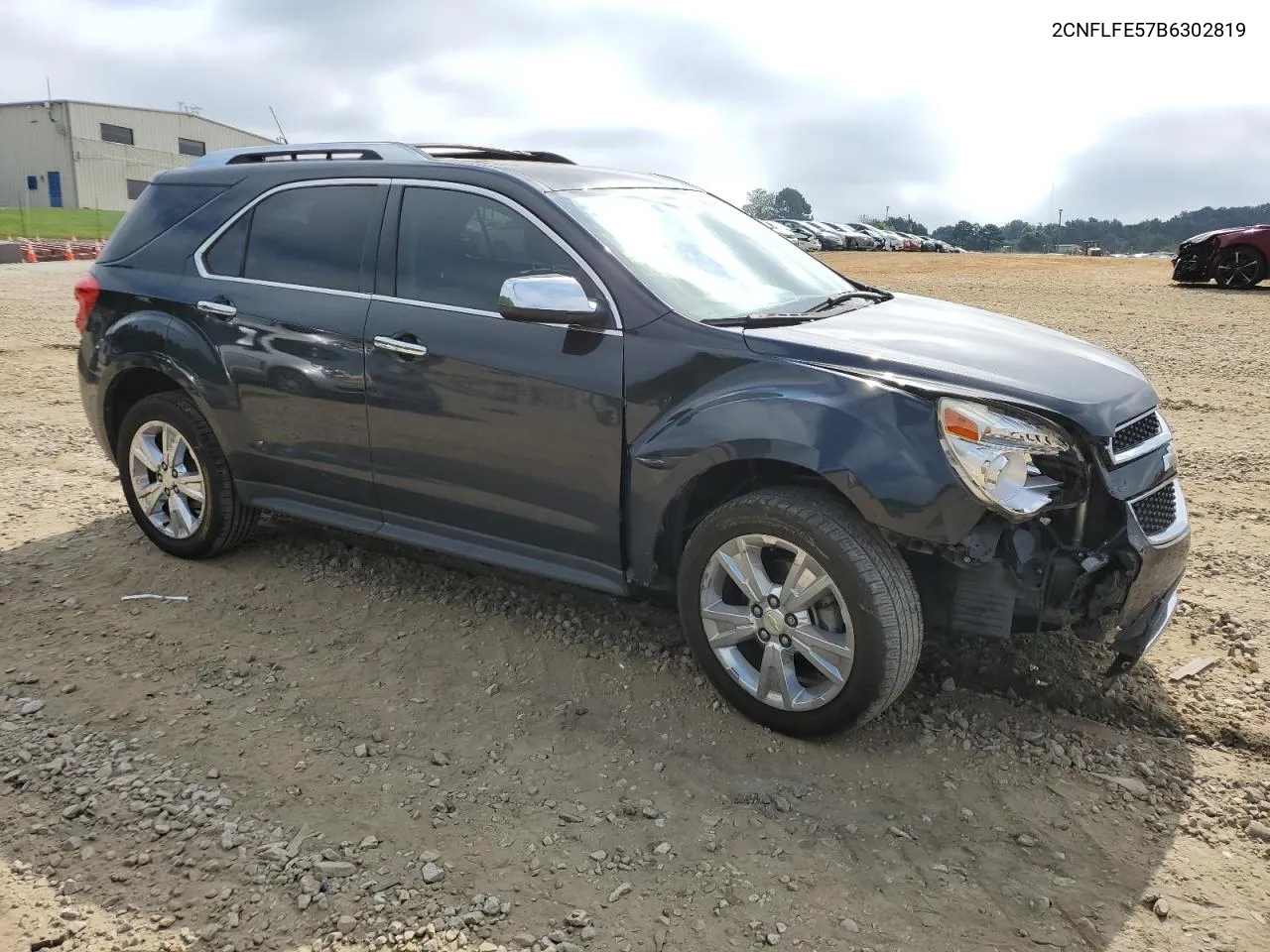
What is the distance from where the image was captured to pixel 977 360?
3348mm

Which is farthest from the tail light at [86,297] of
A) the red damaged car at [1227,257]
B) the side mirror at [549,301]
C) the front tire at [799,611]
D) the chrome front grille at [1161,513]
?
the red damaged car at [1227,257]

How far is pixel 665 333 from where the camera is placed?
3480mm

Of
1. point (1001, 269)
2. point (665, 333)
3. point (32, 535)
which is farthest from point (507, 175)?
point (1001, 269)

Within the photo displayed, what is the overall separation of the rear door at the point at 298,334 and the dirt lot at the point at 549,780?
0.56 metres

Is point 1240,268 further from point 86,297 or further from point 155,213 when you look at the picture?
point 86,297

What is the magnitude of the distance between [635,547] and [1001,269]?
903 inches

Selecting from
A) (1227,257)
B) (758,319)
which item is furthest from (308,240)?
(1227,257)

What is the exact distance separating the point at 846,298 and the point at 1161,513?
1542mm

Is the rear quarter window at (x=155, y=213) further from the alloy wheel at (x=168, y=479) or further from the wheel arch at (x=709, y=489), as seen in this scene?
the wheel arch at (x=709, y=489)

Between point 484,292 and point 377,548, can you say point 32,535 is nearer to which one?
point 377,548

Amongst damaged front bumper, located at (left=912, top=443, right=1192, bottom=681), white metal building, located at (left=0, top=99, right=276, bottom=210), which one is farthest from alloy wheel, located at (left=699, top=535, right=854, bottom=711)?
white metal building, located at (left=0, top=99, right=276, bottom=210)

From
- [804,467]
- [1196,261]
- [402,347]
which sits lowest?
[804,467]

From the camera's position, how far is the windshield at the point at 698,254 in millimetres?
3707

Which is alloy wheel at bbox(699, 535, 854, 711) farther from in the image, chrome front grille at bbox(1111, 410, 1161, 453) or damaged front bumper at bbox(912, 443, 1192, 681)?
chrome front grille at bbox(1111, 410, 1161, 453)
